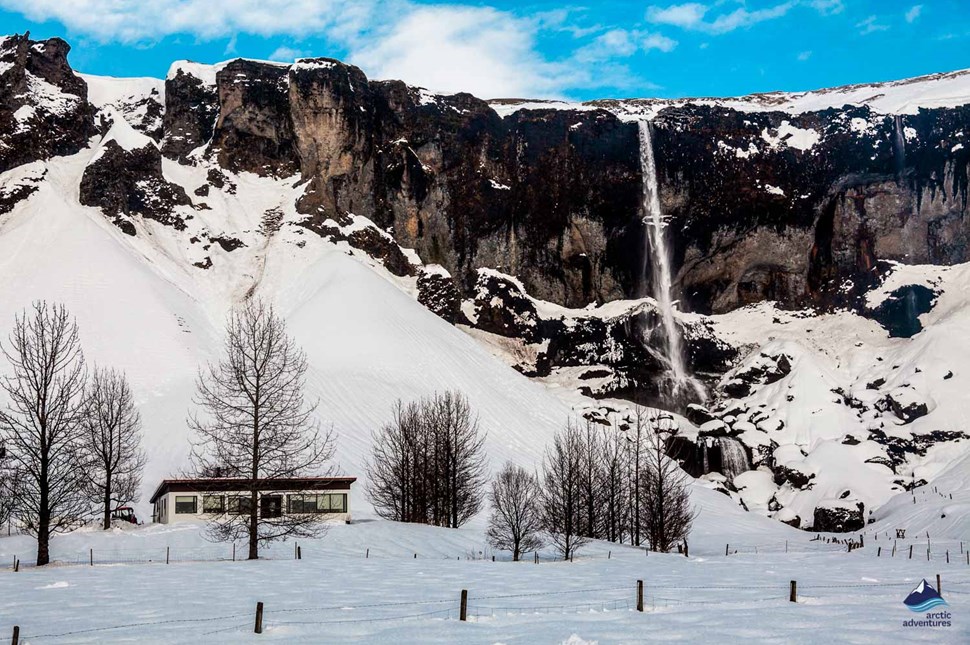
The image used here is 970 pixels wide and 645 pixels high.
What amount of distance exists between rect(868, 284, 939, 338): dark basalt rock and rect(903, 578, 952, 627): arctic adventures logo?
118 m

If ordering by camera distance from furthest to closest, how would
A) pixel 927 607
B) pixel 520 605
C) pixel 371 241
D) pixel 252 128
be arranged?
pixel 252 128
pixel 371 241
pixel 520 605
pixel 927 607

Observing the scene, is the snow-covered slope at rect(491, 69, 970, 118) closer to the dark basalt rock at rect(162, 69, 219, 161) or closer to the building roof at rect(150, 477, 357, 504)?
the dark basalt rock at rect(162, 69, 219, 161)

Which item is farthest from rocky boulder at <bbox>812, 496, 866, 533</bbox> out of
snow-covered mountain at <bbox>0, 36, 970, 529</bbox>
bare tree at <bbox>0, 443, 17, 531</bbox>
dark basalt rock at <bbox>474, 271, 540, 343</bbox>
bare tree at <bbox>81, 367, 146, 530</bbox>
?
bare tree at <bbox>0, 443, 17, 531</bbox>

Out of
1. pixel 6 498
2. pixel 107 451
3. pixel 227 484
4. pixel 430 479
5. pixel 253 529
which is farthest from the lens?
pixel 107 451

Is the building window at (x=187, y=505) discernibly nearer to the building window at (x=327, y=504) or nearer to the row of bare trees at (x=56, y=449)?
the row of bare trees at (x=56, y=449)

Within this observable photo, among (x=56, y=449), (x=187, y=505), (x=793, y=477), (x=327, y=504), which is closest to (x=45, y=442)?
(x=56, y=449)

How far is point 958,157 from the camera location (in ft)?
470

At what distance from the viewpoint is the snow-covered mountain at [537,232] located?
11688 centimetres

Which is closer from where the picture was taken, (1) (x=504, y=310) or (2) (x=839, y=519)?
(2) (x=839, y=519)

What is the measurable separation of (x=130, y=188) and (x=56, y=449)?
300 feet

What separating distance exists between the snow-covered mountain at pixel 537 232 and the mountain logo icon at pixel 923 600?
8649cm

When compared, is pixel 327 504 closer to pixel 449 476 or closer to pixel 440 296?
pixel 449 476

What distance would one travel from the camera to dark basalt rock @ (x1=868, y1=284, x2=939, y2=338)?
135 m

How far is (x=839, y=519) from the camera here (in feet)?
305
